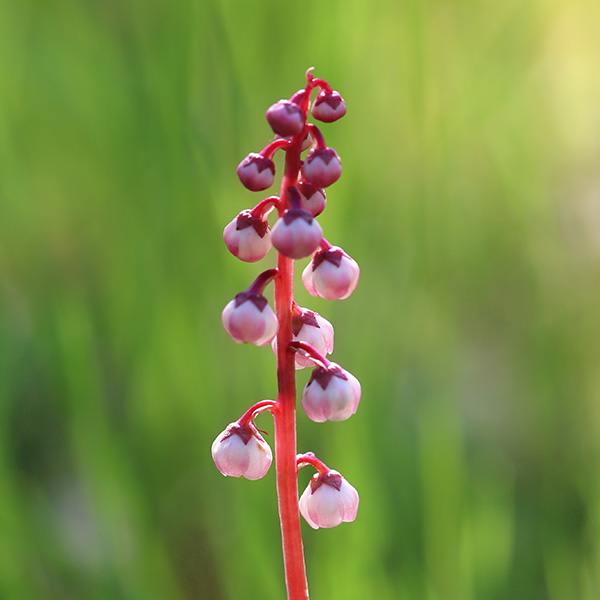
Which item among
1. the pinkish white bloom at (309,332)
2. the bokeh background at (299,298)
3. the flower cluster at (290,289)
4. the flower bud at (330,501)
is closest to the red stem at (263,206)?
the flower cluster at (290,289)

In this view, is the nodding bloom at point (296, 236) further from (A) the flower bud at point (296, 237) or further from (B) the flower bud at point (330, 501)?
(B) the flower bud at point (330, 501)

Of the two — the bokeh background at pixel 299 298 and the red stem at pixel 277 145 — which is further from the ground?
the red stem at pixel 277 145

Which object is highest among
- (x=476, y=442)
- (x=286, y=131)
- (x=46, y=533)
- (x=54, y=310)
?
(x=286, y=131)

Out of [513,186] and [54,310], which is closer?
[54,310]

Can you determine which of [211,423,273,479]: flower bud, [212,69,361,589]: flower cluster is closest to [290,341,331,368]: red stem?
[212,69,361,589]: flower cluster

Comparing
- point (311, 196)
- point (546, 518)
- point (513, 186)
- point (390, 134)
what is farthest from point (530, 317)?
point (311, 196)

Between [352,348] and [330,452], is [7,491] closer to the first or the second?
[330,452]
